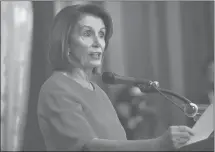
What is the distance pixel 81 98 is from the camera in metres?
0.86

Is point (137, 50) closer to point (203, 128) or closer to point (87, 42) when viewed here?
point (87, 42)

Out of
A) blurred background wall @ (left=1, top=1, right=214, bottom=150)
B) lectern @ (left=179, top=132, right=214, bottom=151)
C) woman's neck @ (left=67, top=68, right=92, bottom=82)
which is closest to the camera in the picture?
lectern @ (left=179, top=132, right=214, bottom=151)

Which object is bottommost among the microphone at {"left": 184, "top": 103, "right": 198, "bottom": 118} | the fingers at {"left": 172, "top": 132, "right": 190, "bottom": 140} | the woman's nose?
the fingers at {"left": 172, "top": 132, "right": 190, "bottom": 140}

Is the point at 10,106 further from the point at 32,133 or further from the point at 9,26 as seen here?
the point at 9,26

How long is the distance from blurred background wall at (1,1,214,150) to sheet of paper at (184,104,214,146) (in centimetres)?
15

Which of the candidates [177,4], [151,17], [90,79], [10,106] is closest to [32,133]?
[10,106]

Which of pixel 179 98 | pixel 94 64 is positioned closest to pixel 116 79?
pixel 94 64

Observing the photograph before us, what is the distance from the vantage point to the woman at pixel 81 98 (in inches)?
31.5

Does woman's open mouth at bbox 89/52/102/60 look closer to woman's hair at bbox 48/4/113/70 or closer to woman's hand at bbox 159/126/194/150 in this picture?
woman's hair at bbox 48/4/113/70

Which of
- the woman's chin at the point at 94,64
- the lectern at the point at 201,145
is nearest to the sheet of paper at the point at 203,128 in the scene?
the lectern at the point at 201,145

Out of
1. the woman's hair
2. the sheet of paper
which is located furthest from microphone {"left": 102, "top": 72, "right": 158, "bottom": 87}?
the sheet of paper

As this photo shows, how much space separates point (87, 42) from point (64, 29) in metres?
0.08

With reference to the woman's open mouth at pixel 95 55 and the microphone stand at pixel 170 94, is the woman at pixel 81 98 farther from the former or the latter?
the microphone stand at pixel 170 94

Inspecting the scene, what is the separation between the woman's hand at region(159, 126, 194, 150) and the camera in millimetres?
737
